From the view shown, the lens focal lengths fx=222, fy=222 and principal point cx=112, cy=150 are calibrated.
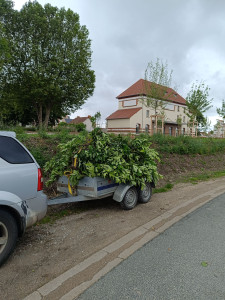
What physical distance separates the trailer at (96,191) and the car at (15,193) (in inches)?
42.6

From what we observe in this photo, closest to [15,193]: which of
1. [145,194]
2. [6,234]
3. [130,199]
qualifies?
[6,234]

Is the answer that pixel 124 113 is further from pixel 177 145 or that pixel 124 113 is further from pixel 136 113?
pixel 177 145

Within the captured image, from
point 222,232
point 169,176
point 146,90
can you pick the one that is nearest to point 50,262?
point 222,232

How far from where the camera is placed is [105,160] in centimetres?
471

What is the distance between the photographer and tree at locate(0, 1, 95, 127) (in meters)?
25.5

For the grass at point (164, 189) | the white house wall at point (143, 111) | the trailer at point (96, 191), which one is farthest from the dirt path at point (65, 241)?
the white house wall at point (143, 111)

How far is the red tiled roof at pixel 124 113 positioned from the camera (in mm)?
39866

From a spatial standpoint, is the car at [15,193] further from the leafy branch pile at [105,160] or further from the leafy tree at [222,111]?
the leafy tree at [222,111]

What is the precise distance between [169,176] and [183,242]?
18.4 ft

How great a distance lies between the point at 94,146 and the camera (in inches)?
191

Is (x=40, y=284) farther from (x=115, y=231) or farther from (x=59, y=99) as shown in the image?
(x=59, y=99)

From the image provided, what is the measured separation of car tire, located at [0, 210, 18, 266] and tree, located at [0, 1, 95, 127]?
78.8ft

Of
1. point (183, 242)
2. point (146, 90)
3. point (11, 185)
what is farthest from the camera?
point (146, 90)

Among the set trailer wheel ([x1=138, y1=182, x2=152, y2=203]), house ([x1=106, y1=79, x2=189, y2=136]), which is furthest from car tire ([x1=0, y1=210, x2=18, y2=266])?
house ([x1=106, y1=79, x2=189, y2=136])
